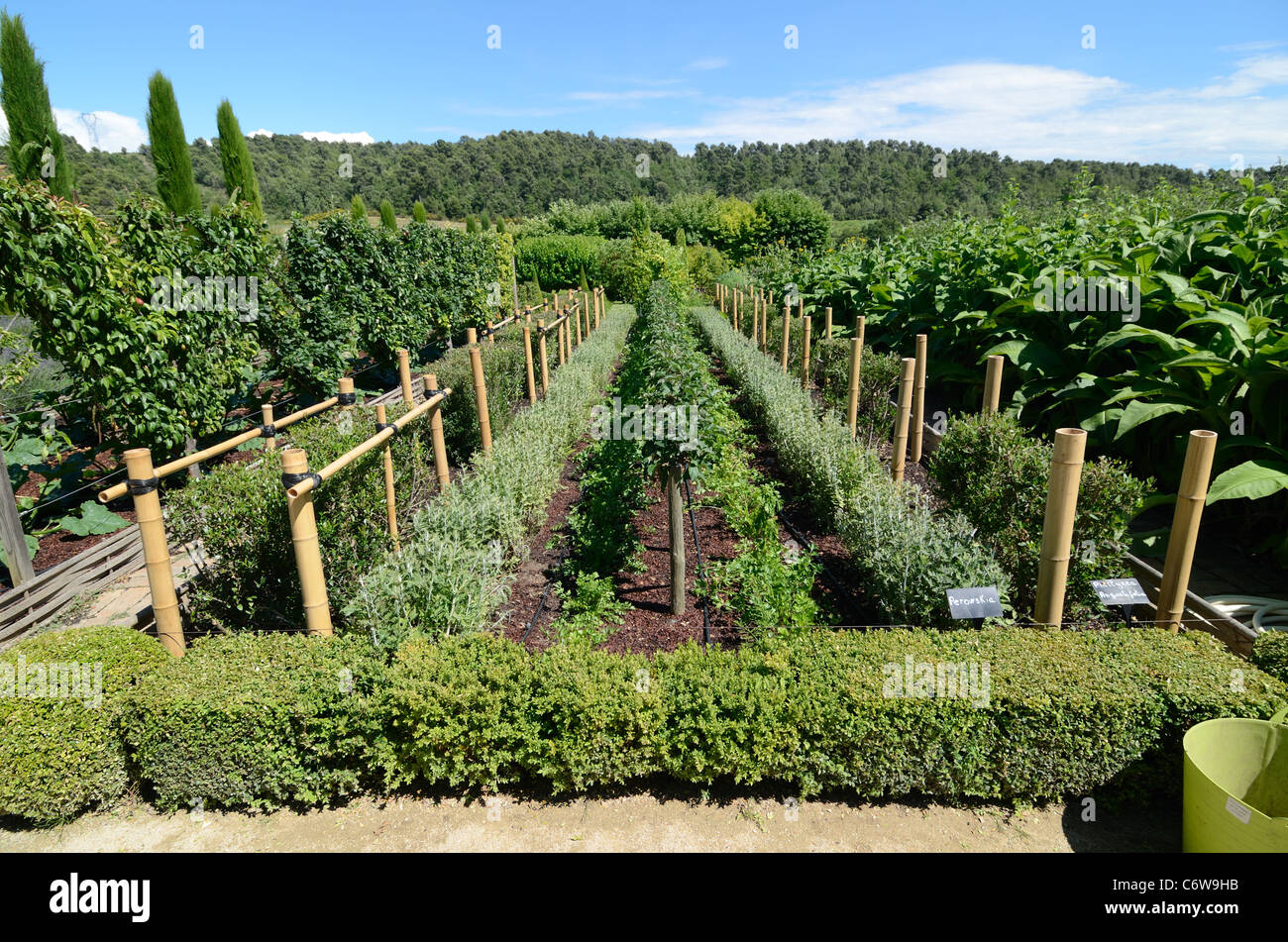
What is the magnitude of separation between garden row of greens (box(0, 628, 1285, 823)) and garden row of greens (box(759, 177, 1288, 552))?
6.56 feet

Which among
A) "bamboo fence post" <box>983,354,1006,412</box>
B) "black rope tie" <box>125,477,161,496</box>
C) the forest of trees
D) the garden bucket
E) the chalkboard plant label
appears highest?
the forest of trees

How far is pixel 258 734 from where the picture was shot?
3281mm

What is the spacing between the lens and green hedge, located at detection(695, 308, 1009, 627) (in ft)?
13.7

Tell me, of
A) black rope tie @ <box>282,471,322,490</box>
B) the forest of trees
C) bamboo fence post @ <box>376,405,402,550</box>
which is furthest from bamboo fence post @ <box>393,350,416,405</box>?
the forest of trees

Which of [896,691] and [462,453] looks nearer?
[896,691]

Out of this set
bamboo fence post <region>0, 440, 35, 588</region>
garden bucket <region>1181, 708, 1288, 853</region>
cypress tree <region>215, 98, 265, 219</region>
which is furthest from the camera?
cypress tree <region>215, 98, 265, 219</region>

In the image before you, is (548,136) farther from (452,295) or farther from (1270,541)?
(1270,541)

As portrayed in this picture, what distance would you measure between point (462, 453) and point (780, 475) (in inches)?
163

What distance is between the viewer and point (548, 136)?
235 feet

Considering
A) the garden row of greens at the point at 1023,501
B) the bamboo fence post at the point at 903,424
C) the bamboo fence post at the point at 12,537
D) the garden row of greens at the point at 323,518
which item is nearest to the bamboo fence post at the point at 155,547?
the garden row of greens at the point at 323,518

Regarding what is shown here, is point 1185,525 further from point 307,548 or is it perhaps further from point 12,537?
point 12,537

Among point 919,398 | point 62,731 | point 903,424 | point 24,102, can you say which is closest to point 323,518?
point 62,731

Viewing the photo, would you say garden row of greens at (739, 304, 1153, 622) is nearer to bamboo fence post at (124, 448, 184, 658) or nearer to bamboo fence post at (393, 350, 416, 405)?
bamboo fence post at (393, 350, 416, 405)
